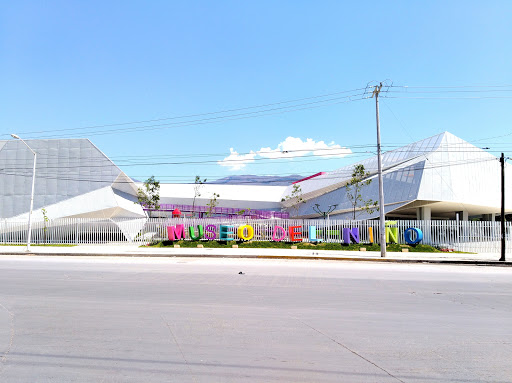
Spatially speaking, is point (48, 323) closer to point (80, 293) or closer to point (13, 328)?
point (13, 328)

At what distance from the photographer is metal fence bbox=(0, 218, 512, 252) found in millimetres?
27328

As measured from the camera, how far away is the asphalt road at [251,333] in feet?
14.0

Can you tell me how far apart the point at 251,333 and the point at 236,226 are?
23742mm

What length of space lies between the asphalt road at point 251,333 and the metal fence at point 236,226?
18.3 meters

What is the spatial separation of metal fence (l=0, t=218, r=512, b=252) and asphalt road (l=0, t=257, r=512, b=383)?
18.3 meters

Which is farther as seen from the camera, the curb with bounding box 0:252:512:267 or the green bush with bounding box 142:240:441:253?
the green bush with bounding box 142:240:441:253

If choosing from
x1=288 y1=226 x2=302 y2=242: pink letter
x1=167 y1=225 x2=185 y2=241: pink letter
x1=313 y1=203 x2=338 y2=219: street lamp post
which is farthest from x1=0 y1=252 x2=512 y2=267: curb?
x1=313 y1=203 x2=338 y2=219: street lamp post

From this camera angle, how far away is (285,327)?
6.10 meters

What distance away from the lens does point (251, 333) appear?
573 cm

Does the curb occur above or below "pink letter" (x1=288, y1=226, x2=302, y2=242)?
below

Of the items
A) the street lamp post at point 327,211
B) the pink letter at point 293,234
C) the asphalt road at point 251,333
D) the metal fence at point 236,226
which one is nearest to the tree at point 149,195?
the metal fence at point 236,226

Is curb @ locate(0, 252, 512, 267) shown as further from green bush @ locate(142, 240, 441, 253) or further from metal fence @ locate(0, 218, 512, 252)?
metal fence @ locate(0, 218, 512, 252)

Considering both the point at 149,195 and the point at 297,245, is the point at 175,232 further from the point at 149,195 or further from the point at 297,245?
the point at 149,195

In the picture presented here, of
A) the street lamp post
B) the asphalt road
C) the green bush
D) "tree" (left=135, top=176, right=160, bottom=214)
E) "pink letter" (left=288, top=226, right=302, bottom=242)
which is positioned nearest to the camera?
the asphalt road
